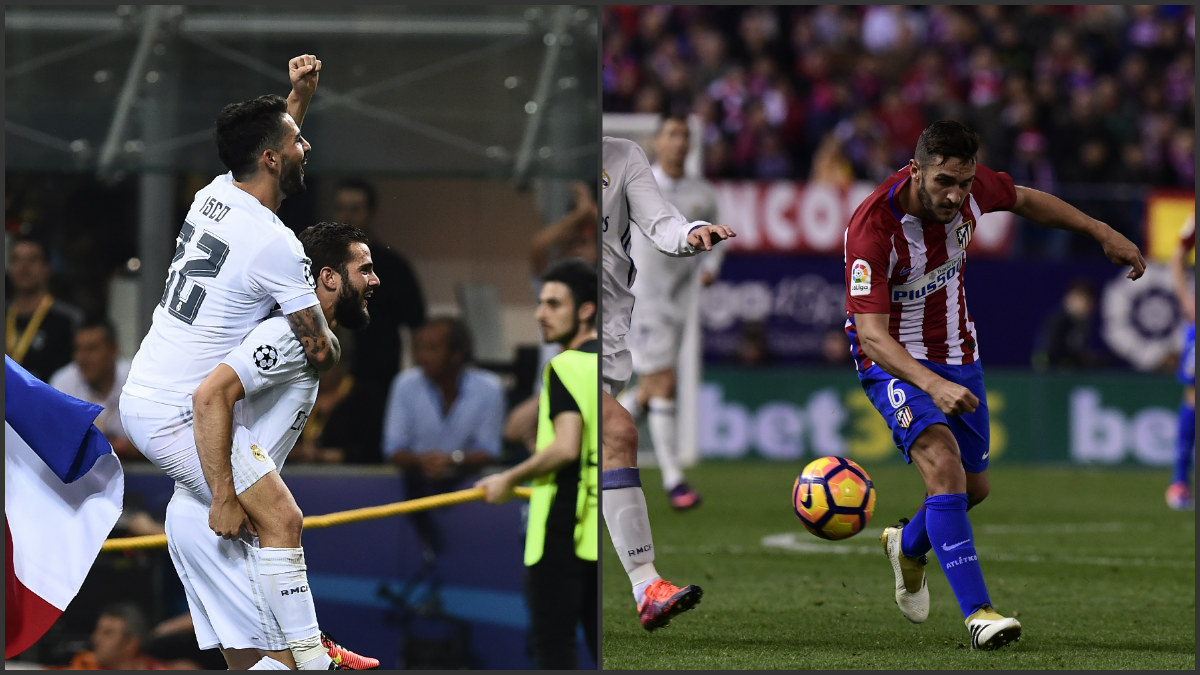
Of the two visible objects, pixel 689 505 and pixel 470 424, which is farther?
pixel 689 505

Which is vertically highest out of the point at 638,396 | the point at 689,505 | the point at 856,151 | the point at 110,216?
the point at 856,151

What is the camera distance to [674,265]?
403 inches

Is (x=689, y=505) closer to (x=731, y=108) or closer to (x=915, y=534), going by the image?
(x=915, y=534)

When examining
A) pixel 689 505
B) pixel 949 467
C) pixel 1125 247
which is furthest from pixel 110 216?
pixel 689 505

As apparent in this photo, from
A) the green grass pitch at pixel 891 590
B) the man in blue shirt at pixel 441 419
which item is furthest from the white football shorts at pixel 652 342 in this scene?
the man in blue shirt at pixel 441 419

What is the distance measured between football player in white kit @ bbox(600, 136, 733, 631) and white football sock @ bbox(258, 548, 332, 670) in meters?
1.28

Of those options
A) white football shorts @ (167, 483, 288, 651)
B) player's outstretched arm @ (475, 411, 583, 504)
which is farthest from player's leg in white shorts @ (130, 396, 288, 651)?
player's outstretched arm @ (475, 411, 583, 504)

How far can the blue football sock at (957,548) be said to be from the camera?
503 cm

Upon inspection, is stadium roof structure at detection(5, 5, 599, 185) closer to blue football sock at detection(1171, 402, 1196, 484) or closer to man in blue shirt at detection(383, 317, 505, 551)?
man in blue shirt at detection(383, 317, 505, 551)

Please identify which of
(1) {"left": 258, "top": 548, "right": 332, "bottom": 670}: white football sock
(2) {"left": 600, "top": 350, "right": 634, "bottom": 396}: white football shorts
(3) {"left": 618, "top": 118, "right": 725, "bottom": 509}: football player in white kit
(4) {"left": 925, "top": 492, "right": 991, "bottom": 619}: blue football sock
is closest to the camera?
(1) {"left": 258, "top": 548, "right": 332, "bottom": 670}: white football sock

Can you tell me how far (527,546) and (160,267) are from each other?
4.73ft

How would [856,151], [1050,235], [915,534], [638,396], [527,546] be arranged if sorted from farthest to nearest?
[856,151], [1050,235], [638,396], [915,534], [527,546]

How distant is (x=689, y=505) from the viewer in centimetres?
964

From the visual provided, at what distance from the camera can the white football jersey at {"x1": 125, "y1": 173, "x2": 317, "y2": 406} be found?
405 cm
